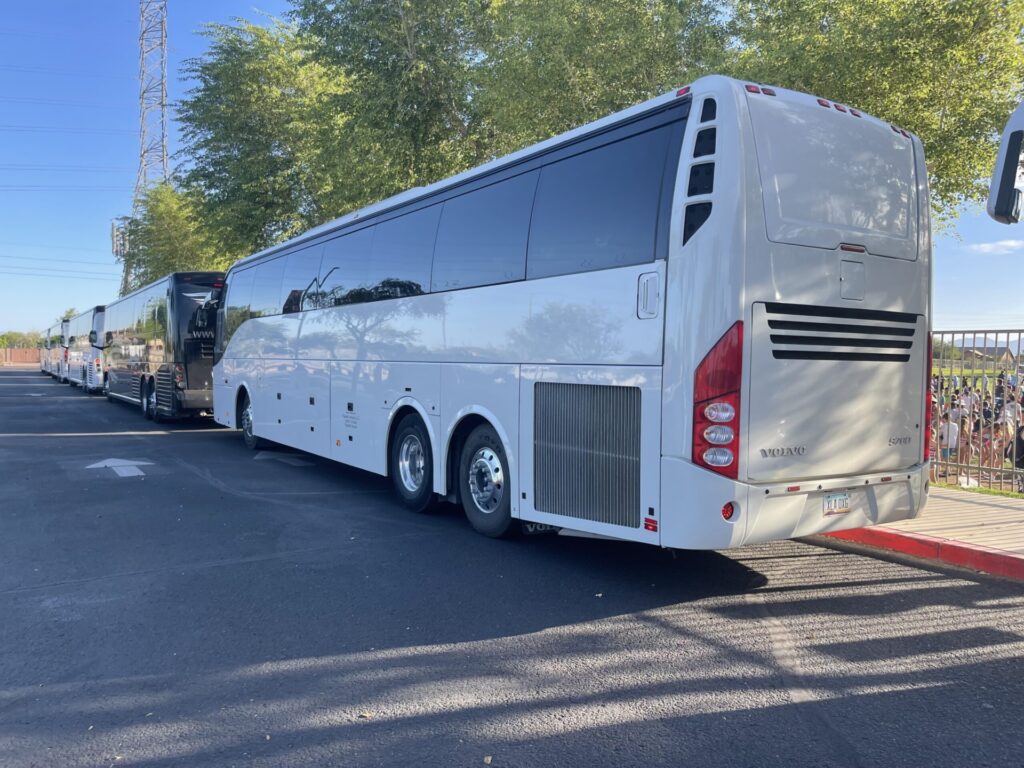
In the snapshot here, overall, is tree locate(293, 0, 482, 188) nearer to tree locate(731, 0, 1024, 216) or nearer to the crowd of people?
tree locate(731, 0, 1024, 216)

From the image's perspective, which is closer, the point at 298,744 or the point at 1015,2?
the point at 298,744

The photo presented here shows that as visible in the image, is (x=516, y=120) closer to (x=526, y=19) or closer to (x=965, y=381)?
(x=526, y=19)

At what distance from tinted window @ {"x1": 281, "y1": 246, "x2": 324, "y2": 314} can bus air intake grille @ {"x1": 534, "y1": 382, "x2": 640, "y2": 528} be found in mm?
5862

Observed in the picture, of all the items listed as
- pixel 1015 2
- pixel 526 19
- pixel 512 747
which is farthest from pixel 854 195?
pixel 526 19

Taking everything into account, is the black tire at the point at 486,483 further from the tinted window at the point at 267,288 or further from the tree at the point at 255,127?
the tree at the point at 255,127

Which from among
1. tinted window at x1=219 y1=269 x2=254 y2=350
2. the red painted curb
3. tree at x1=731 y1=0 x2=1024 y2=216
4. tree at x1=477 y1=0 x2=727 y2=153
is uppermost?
tree at x1=477 y1=0 x2=727 y2=153

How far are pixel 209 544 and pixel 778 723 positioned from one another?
541 cm

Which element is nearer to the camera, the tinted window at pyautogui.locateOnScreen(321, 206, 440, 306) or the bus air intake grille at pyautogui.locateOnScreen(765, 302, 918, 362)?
the bus air intake grille at pyautogui.locateOnScreen(765, 302, 918, 362)

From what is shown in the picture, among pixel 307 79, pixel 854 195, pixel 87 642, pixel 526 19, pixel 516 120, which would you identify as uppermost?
pixel 307 79

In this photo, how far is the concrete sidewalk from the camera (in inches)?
254

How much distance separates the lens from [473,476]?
7.63 m

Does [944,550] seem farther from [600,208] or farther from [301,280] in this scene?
[301,280]

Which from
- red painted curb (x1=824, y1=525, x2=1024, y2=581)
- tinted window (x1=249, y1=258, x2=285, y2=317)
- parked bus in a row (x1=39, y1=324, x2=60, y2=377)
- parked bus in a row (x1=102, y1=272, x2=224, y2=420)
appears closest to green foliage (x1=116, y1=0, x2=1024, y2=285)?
parked bus in a row (x1=102, y1=272, x2=224, y2=420)

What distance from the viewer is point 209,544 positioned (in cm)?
726
